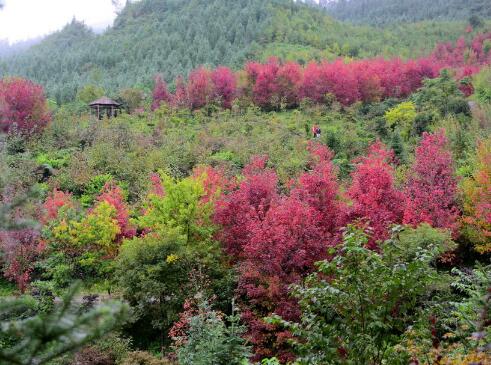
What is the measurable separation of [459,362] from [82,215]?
19453 millimetres

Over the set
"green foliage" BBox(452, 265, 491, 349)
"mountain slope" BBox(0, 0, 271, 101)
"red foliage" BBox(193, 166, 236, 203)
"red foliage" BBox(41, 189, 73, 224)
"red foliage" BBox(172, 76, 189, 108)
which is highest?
"mountain slope" BBox(0, 0, 271, 101)

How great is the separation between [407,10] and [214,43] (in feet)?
286

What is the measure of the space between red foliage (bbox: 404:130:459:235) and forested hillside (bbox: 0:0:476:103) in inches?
1894

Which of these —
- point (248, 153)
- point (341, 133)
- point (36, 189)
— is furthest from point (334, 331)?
point (341, 133)

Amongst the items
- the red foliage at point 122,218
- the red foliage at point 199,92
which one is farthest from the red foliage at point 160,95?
the red foliage at point 122,218

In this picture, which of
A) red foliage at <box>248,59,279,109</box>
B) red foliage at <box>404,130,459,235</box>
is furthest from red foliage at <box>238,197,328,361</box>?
red foliage at <box>248,59,279,109</box>

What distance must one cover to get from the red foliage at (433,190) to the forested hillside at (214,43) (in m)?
48.1

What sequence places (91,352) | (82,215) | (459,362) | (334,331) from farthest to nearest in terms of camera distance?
(82,215) < (91,352) < (334,331) < (459,362)

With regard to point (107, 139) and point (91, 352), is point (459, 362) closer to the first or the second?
point (91, 352)

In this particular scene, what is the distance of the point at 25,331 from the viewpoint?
2293 millimetres

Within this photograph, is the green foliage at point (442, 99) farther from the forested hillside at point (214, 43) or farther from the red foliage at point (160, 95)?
the forested hillside at point (214, 43)

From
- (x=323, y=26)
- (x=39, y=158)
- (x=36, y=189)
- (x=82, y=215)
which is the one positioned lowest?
(x=82, y=215)

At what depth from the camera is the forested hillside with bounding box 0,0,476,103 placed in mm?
72438

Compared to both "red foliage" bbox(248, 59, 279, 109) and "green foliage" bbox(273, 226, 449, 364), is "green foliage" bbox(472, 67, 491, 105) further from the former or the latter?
"green foliage" bbox(273, 226, 449, 364)
